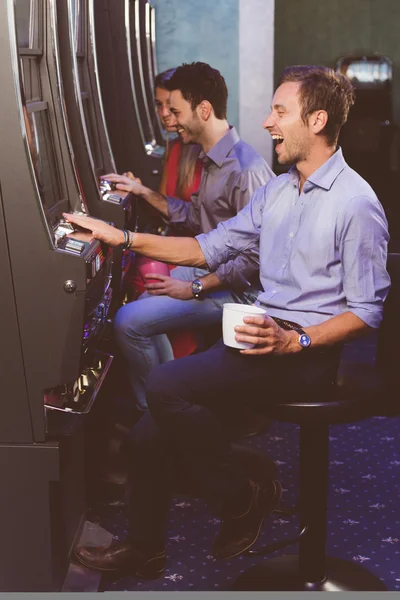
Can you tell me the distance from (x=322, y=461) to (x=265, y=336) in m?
0.39

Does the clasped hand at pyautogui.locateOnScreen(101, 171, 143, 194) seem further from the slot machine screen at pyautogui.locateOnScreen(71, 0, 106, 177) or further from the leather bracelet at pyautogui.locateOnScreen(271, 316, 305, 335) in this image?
the leather bracelet at pyautogui.locateOnScreen(271, 316, 305, 335)

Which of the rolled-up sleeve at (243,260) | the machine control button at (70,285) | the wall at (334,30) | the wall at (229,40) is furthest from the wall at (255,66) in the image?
the wall at (334,30)

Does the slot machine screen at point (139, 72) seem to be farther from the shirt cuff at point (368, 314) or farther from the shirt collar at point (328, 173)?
the shirt cuff at point (368, 314)

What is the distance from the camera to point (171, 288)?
272 centimetres

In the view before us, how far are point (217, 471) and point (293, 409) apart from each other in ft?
0.90

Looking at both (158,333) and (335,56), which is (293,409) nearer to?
(158,333)

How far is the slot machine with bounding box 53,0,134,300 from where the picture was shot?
7.57 feet

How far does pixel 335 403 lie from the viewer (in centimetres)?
190

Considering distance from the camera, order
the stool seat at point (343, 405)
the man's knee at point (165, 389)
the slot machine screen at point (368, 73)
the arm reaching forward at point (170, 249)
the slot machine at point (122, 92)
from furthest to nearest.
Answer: the slot machine screen at point (368, 73) < the slot machine at point (122, 92) < the arm reaching forward at point (170, 249) < the man's knee at point (165, 389) < the stool seat at point (343, 405)

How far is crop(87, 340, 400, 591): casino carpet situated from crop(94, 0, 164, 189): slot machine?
61.5 inches

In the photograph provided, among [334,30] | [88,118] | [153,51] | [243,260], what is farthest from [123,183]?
[334,30]

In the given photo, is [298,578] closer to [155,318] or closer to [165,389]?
[165,389]

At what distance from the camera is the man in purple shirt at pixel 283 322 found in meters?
1.94

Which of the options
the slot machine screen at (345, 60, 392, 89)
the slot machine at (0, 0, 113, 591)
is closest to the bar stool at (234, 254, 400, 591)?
the slot machine at (0, 0, 113, 591)
